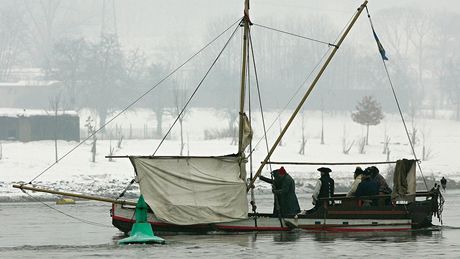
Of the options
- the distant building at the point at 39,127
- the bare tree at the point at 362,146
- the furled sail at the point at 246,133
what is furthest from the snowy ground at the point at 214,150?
the furled sail at the point at 246,133

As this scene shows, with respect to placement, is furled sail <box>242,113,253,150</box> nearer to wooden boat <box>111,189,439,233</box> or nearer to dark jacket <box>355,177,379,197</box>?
wooden boat <box>111,189,439,233</box>

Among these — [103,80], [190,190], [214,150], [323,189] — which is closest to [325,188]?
[323,189]

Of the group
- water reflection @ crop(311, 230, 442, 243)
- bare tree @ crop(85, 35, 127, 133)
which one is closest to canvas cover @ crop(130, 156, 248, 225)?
water reflection @ crop(311, 230, 442, 243)

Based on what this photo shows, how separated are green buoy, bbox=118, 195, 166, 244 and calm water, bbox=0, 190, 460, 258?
38 cm

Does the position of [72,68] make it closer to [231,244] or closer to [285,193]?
[285,193]

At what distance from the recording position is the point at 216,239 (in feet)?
127

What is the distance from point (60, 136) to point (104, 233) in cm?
6671

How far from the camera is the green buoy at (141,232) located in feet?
123

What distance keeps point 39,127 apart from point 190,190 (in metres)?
70.0

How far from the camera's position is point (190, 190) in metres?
40.3

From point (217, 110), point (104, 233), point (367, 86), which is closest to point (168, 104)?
point (217, 110)

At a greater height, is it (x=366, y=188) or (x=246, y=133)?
(x=246, y=133)

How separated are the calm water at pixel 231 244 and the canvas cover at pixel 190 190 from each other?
0.67 metres

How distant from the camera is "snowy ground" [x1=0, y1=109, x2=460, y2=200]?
82062 millimetres
